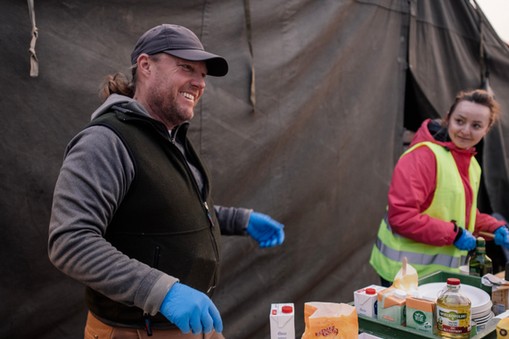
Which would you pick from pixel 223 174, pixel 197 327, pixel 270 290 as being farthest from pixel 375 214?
pixel 197 327

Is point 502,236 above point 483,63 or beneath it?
beneath

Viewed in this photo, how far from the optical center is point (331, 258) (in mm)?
2906

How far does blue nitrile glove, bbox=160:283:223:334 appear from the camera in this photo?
3.58 ft

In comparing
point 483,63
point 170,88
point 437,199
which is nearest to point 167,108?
point 170,88

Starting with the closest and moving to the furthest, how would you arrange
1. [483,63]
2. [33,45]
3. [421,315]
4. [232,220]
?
[421,315], [33,45], [232,220], [483,63]

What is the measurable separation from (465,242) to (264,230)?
96 cm

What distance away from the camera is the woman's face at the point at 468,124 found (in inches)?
82.8

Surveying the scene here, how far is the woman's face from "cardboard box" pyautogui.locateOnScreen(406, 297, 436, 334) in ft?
3.79

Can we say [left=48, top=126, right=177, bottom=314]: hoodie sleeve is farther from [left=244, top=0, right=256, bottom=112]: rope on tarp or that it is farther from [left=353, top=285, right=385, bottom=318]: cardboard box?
[left=244, top=0, right=256, bottom=112]: rope on tarp

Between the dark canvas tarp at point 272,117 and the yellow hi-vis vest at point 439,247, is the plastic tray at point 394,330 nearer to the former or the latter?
the yellow hi-vis vest at point 439,247

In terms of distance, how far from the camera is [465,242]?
1.97 m

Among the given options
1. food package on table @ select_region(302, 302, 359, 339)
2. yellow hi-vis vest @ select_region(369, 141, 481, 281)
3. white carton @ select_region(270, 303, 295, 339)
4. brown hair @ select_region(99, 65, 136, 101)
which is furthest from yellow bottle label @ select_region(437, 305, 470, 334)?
brown hair @ select_region(99, 65, 136, 101)

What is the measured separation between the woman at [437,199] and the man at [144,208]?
1003mm

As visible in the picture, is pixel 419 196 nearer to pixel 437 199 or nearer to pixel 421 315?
pixel 437 199
